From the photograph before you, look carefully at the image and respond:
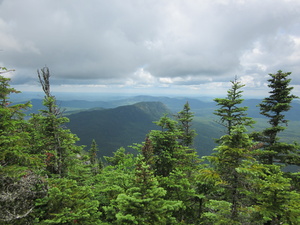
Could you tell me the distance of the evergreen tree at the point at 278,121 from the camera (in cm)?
1515

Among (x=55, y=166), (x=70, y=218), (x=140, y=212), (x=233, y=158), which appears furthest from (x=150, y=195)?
(x=55, y=166)

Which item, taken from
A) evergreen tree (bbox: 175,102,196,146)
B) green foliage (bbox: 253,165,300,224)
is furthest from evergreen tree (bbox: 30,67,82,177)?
evergreen tree (bbox: 175,102,196,146)

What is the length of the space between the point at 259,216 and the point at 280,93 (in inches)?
498

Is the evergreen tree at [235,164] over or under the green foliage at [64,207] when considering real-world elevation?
over

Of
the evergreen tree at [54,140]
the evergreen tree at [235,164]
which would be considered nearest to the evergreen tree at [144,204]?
the evergreen tree at [235,164]

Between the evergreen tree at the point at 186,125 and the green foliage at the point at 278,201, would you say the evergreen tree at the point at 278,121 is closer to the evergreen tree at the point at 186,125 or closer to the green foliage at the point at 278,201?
the green foliage at the point at 278,201

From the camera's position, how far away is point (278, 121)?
1634cm

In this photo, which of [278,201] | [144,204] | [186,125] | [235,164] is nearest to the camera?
[144,204]

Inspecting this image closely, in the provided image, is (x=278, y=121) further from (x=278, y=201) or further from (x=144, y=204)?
(x=144, y=204)

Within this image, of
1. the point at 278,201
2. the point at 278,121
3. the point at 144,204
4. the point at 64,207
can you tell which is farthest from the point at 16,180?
the point at 278,121

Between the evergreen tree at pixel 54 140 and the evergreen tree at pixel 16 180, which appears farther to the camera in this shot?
the evergreen tree at pixel 54 140

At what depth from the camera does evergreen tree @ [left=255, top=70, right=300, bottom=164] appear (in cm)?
1515

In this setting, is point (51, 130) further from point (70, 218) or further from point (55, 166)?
point (70, 218)

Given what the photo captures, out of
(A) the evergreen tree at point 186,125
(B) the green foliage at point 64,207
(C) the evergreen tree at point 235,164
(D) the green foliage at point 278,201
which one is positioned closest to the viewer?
(D) the green foliage at point 278,201
